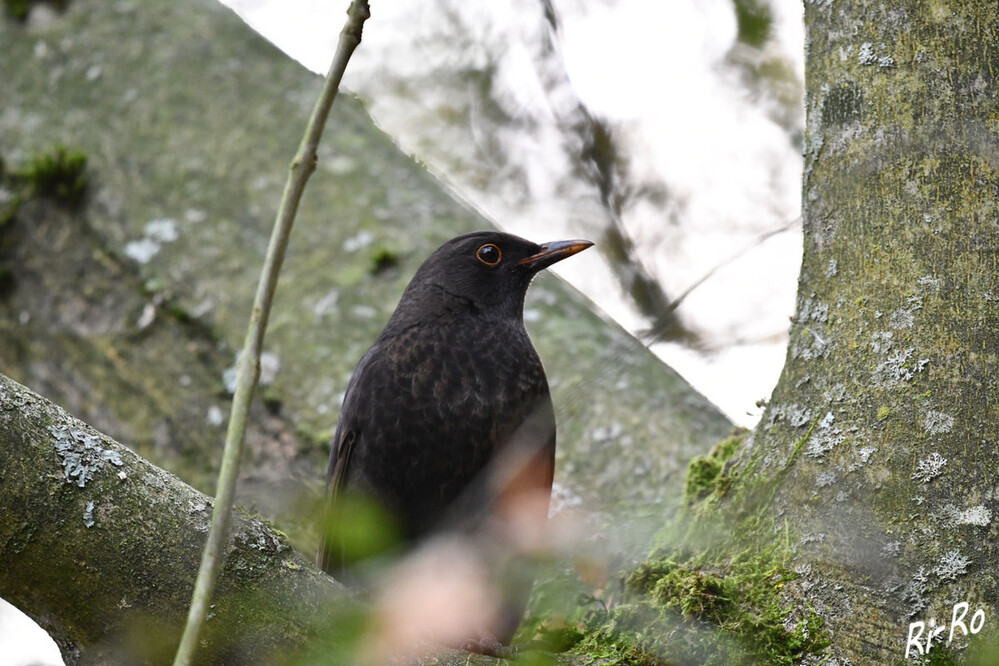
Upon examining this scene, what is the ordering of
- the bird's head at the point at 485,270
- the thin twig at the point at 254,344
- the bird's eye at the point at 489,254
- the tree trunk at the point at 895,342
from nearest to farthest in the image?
the thin twig at the point at 254,344
the tree trunk at the point at 895,342
the bird's head at the point at 485,270
the bird's eye at the point at 489,254

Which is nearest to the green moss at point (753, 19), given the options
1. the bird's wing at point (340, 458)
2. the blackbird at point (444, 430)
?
the blackbird at point (444, 430)

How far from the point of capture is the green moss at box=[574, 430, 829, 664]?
237 cm

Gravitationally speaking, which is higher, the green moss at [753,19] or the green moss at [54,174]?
the green moss at [54,174]

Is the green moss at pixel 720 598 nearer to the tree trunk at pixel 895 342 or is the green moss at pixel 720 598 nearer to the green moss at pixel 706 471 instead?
the tree trunk at pixel 895 342

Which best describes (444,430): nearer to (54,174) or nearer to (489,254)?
(489,254)

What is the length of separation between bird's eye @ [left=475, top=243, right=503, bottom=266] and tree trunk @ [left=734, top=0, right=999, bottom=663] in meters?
1.47

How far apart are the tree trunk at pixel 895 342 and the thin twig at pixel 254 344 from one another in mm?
1556

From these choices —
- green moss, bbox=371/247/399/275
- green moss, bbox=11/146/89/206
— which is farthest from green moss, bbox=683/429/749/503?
green moss, bbox=11/146/89/206

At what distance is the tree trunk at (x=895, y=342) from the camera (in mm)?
2277

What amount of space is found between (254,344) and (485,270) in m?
2.43

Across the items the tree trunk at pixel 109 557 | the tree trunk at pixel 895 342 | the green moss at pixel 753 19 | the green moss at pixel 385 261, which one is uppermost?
the green moss at pixel 385 261

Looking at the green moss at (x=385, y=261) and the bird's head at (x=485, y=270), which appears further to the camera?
the green moss at (x=385, y=261)

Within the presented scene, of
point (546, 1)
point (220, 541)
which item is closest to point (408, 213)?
point (546, 1)

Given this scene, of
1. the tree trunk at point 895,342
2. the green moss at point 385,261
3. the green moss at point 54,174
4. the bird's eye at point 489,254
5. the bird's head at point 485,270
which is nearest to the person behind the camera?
the tree trunk at point 895,342
